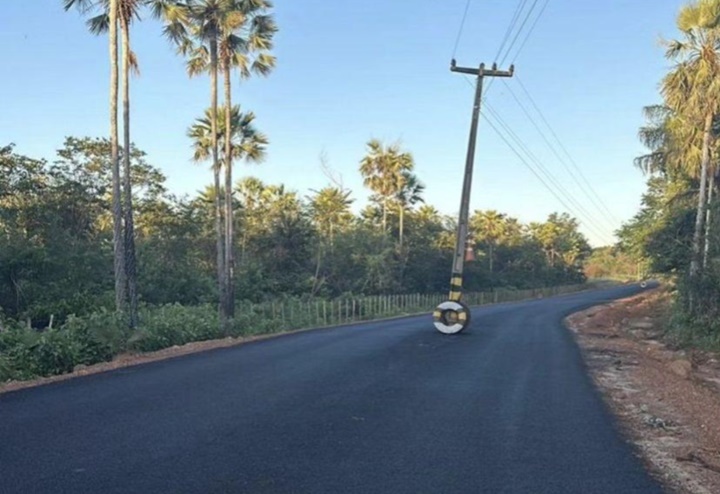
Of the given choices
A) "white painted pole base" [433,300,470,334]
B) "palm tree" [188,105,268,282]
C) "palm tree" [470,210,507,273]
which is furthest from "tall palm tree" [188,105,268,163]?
→ "palm tree" [470,210,507,273]

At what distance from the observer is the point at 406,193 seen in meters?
58.9

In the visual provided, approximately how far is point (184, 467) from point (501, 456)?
2785 millimetres

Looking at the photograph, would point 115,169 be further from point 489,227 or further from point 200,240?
point 489,227

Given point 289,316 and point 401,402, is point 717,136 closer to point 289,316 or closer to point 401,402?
point 289,316

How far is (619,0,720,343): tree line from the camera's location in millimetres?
22094

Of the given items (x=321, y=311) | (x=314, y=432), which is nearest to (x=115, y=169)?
(x=314, y=432)

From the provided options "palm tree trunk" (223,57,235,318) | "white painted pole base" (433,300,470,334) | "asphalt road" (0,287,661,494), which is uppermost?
"palm tree trunk" (223,57,235,318)

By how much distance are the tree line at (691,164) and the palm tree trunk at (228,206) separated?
16.1 m

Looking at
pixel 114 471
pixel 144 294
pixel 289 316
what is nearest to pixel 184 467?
pixel 114 471

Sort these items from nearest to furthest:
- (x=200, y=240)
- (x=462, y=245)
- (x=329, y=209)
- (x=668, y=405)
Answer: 1. (x=668, y=405)
2. (x=462, y=245)
3. (x=200, y=240)
4. (x=329, y=209)

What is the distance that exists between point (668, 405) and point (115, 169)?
15663 mm

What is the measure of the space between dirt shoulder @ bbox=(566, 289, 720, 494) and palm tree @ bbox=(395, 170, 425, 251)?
119 feet

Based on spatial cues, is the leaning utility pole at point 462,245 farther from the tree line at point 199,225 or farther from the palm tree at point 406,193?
the palm tree at point 406,193

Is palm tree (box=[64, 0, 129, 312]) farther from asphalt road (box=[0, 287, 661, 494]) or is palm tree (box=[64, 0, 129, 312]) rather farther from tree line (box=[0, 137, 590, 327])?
asphalt road (box=[0, 287, 661, 494])
